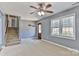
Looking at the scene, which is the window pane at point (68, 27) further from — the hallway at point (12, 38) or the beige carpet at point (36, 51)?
the hallway at point (12, 38)

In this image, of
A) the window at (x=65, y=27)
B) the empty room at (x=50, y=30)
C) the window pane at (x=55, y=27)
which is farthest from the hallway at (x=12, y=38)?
the window at (x=65, y=27)

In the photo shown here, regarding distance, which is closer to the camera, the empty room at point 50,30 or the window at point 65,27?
the empty room at point 50,30

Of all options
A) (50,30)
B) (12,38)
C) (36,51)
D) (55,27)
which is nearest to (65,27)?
(55,27)

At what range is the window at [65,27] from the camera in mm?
5363

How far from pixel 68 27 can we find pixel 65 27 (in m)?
0.31

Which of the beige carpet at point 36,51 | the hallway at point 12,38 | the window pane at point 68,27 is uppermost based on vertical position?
the window pane at point 68,27

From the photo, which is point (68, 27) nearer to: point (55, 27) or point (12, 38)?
point (55, 27)

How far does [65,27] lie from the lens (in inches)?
239

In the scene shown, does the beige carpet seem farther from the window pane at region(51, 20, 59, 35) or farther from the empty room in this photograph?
the window pane at region(51, 20, 59, 35)

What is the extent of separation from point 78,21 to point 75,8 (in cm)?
74

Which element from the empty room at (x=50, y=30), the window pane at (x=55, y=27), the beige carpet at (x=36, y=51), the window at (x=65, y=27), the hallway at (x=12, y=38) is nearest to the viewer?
the beige carpet at (x=36, y=51)

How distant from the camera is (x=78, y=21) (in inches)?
191

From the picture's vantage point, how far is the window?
5.36 m

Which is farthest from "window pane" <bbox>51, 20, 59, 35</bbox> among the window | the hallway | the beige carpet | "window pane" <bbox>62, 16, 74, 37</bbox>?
the hallway
